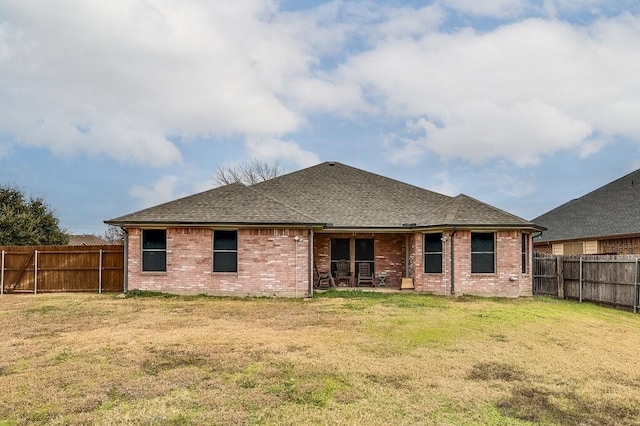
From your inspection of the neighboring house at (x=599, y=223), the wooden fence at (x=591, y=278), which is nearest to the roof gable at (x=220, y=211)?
the wooden fence at (x=591, y=278)

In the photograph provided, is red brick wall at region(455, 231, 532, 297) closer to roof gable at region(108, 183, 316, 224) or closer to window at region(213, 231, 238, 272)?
roof gable at region(108, 183, 316, 224)

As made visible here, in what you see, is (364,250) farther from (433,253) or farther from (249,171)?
(249,171)

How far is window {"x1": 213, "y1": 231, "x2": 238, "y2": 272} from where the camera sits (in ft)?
49.6

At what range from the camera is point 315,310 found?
479 inches

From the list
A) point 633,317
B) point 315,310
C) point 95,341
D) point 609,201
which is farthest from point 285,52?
point 609,201

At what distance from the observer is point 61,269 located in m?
16.6

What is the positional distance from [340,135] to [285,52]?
10614 mm

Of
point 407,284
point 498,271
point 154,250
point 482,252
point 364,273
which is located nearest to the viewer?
point 154,250

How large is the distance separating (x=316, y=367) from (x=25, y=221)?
24067 millimetres

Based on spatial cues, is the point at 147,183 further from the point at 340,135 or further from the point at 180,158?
the point at 340,135

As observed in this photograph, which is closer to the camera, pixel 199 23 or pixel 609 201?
pixel 199 23

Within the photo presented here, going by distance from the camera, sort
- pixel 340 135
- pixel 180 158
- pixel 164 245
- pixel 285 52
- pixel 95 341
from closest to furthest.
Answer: pixel 95 341 → pixel 164 245 → pixel 285 52 → pixel 340 135 → pixel 180 158

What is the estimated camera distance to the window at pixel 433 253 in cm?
1598

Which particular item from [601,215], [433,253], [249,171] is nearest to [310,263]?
[433,253]
